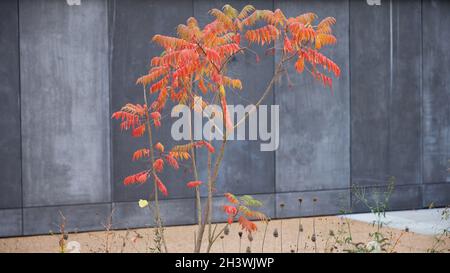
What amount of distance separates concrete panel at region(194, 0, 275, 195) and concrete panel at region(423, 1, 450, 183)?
11.9 ft

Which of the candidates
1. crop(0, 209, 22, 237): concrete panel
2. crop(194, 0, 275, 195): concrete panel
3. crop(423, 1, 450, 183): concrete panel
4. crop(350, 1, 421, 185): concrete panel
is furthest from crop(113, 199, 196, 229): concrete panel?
crop(423, 1, 450, 183): concrete panel

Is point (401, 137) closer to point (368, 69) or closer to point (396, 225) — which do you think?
point (368, 69)

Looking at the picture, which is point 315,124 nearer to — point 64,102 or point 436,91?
point 436,91

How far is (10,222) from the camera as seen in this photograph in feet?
35.9

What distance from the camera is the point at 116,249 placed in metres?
9.43

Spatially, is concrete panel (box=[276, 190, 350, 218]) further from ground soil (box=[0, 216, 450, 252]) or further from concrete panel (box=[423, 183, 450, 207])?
concrete panel (box=[423, 183, 450, 207])

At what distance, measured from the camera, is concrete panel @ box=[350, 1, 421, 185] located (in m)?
13.2

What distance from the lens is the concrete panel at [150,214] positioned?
11.6 m

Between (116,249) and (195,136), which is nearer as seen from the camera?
(116,249)

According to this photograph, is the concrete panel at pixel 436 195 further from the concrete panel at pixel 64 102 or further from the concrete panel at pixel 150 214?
the concrete panel at pixel 64 102

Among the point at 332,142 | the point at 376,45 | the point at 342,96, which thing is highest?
the point at 376,45

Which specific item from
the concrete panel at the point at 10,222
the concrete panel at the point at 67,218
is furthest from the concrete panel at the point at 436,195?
the concrete panel at the point at 10,222
